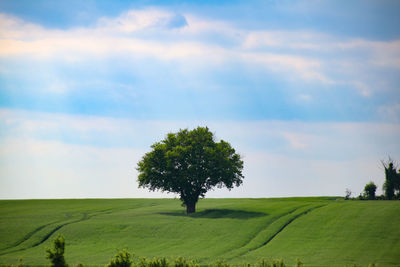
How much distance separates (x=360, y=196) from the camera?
8494 centimetres

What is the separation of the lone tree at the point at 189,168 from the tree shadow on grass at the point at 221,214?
2.09m

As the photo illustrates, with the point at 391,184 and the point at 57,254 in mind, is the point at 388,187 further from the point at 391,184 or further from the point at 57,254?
the point at 57,254

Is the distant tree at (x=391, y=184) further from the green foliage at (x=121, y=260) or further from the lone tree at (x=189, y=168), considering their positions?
the green foliage at (x=121, y=260)

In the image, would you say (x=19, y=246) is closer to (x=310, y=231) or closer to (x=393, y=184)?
(x=310, y=231)

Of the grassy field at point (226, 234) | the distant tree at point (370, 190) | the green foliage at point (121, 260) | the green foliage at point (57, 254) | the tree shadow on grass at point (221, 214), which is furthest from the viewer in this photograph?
the distant tree at point (370, 190)

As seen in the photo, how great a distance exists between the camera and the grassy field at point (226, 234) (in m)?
47.2

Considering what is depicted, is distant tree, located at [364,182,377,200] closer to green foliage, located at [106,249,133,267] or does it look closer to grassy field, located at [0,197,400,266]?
grassy field, located at [0,197,400,266]

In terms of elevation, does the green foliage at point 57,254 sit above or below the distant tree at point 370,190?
below

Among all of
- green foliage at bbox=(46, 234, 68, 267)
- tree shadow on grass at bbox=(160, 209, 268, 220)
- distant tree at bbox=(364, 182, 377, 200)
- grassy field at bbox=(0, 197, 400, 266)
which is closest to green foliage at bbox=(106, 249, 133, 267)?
green foliage at bbox=(46, 234, 68, 267)

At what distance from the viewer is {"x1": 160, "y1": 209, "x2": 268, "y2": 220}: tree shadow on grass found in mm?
67281

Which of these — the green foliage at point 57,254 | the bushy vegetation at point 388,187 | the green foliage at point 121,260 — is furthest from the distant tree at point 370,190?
the green foliage at point 57,254

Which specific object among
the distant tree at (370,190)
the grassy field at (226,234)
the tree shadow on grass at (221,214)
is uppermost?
the distant tree at (370,190)

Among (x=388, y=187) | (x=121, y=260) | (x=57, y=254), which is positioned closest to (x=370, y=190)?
(x=388, y=187)

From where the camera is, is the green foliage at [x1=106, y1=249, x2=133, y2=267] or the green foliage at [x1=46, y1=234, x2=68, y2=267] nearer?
the green foliage at [x1=46, y1=234, x2=68, y2=267]
